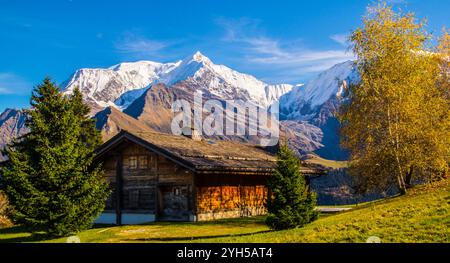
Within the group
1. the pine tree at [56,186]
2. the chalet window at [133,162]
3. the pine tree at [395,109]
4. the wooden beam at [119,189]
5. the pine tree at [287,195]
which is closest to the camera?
the pine tree at [287,195]

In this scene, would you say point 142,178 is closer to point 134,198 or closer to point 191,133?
point 134,198

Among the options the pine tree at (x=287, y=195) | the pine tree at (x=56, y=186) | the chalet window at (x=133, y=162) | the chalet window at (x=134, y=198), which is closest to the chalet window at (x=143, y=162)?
the chalet window at (x=133, y=162)

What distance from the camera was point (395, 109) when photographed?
31.9m

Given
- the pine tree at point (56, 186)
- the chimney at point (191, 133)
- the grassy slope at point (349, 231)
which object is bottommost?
the grassy slope at point (349, 231)

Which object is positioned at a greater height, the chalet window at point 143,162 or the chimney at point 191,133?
the chimney at point 191,133

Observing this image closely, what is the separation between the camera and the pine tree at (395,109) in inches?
1234

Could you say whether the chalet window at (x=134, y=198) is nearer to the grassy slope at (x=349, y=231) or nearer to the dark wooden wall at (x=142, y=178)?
the dark wooden wall at (x=142, y=178)

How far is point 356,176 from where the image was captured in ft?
120

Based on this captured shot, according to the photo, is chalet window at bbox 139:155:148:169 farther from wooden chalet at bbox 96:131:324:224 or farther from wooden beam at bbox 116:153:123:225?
wooden beam at bbox 116:153:123:225

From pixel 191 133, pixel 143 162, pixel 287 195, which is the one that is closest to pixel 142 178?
pixel 143 162

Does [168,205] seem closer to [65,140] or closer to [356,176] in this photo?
[65,140]
